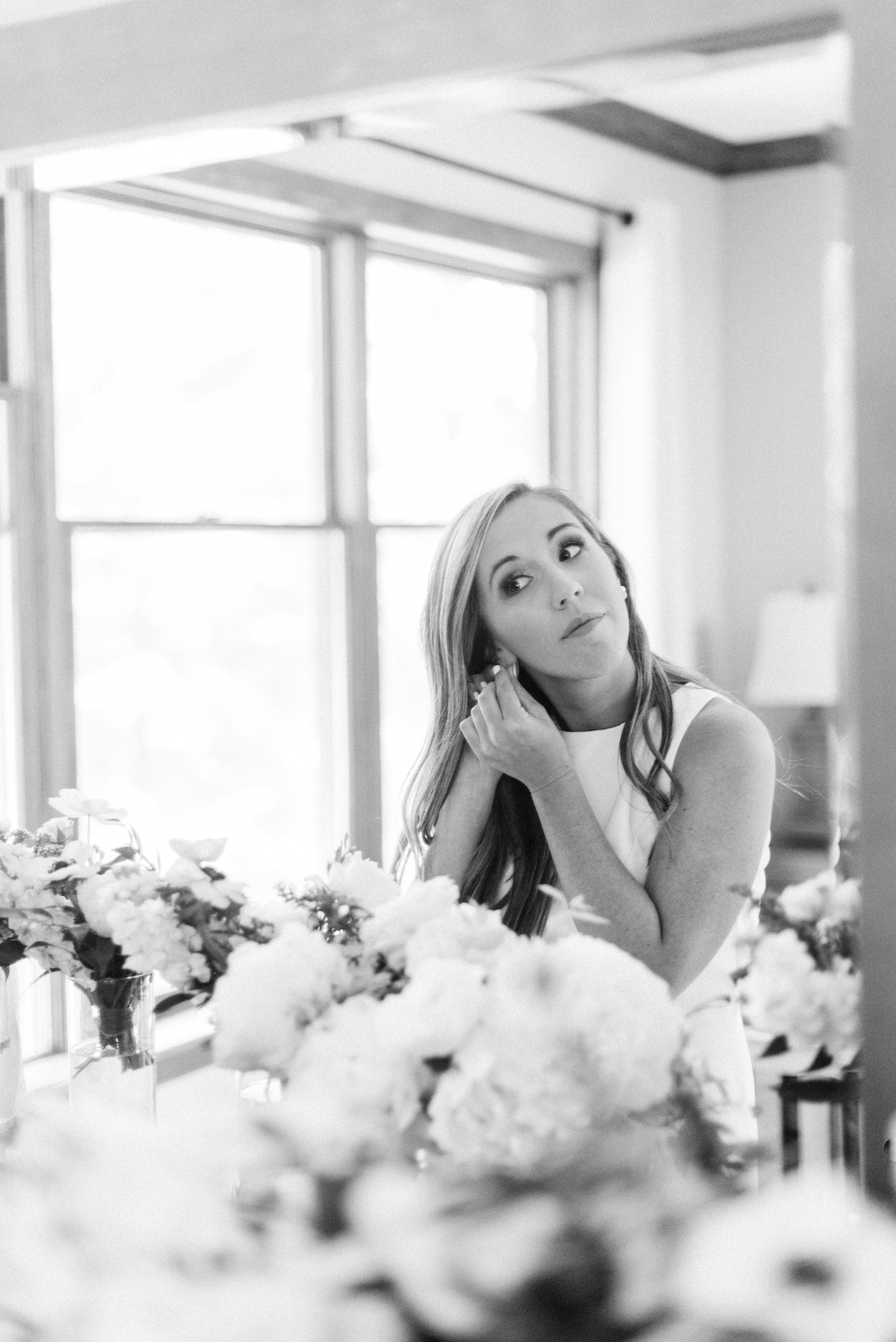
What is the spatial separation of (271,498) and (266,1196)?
453mm

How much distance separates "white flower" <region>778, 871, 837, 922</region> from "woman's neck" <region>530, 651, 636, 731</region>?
119mm

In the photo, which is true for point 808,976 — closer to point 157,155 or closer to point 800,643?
point 800,643

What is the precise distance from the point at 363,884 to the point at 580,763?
0.14 m

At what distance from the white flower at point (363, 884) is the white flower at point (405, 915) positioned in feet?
0.24

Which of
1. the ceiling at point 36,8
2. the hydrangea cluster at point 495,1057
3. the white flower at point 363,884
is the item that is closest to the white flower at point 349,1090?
the hydrangea cluster at point 495,1057

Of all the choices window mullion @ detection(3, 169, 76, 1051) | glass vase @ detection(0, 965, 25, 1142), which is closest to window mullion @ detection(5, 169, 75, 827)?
window mullion @ detection(3, 169, 76, 1051)

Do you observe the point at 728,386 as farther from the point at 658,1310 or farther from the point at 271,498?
the point at 658,1310

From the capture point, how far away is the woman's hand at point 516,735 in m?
0.72

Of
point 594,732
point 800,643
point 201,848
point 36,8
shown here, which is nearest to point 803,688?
point 800,643

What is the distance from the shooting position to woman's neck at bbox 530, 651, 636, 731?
70 cm

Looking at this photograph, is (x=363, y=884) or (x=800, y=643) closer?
(x=800, y=643)

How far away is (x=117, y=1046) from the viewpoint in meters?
0.82

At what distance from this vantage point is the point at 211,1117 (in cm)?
46

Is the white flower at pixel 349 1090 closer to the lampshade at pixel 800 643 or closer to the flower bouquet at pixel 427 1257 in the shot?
the flower bouquet at pixel 427 1257
